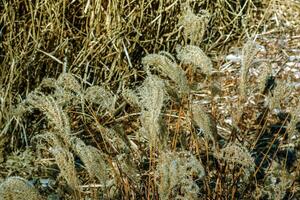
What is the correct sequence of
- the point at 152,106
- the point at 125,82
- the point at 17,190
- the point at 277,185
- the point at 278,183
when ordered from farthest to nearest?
1. the point at 125,82
2. the point at 278,183
3. the point at 277,185
4. the point at 152,106
5. the point at 17,190

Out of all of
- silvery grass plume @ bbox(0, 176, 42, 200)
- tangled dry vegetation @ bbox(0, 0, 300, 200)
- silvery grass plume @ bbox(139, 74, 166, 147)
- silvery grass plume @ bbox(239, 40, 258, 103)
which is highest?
silvery grass plume @ bbox(239, 40, 258, 103)

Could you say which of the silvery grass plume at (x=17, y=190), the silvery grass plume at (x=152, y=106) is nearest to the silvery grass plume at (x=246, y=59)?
the silvery grass plume at (x=152, y=106)

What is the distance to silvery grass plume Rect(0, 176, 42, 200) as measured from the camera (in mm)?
1002

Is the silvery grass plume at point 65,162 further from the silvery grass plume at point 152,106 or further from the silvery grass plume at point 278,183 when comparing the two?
the silvery grass plume at point 278,183

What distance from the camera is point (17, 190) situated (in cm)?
100

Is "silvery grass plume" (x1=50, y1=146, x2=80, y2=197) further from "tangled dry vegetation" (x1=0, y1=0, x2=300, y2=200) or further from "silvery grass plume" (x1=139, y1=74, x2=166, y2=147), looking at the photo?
"tangled dry vegetation" (x1=0, y1=0, x2=300, y2=200)

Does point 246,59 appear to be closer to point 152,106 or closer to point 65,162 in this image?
point 152,106

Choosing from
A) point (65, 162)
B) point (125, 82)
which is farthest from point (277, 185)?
point (125, 82)

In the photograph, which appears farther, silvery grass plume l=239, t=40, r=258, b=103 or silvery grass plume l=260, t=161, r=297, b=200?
silvery grass plume l=260, t=161, r=297, b=200

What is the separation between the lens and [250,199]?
1698 mm

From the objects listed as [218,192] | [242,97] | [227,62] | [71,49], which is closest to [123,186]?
[218,192]

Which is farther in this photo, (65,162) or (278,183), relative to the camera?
(278,183)

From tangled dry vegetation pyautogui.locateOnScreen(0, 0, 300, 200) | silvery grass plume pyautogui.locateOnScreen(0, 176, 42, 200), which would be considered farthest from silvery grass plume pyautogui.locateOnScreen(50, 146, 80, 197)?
tangled dry vegetation pyautogui.locateOnScreen(0, 0, 300, 200)

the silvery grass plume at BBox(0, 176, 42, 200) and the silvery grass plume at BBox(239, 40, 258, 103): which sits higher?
the silvery grass plume at BBox(239, 40, 258, 103)
